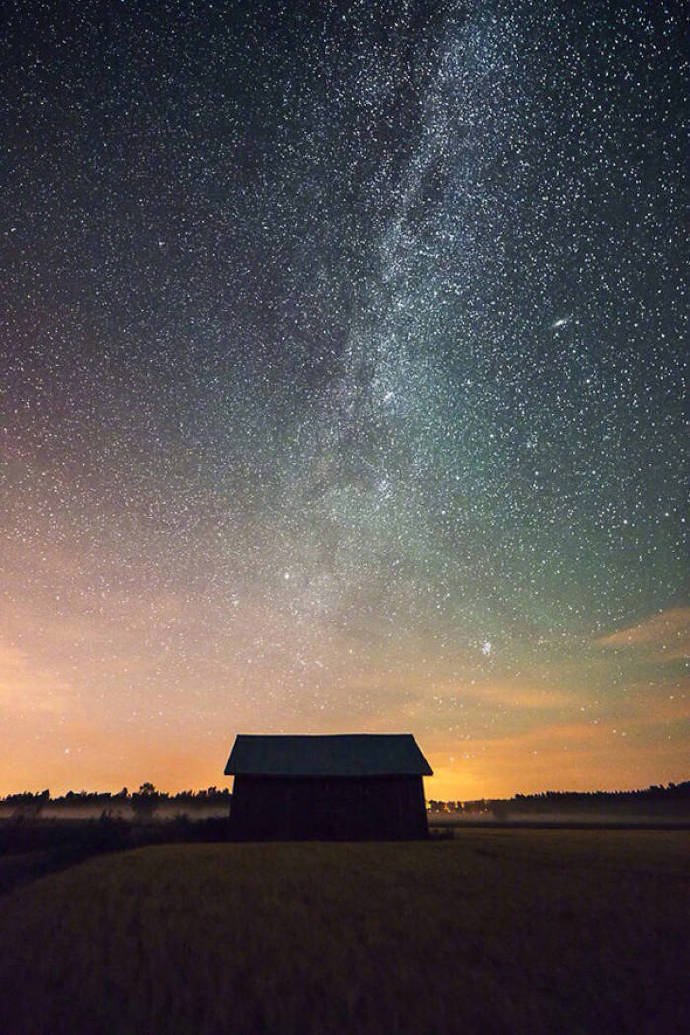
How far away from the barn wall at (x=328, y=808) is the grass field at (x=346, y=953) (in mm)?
11393

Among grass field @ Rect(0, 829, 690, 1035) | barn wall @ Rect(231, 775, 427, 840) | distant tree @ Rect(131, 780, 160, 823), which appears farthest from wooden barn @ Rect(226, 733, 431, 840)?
distant tree @ Rect(131, 780, 160, 823)

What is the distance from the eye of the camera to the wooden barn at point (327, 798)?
27219 mm

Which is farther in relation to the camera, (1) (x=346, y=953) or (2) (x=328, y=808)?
(2) (x=328, y=808)

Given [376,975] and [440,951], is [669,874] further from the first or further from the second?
[376,975]

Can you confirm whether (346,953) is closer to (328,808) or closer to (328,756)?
(328,808)

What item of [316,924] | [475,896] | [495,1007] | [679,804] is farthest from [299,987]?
[679,804]

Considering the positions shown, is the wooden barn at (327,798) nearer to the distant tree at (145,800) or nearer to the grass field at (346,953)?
the grass field at (346,953)

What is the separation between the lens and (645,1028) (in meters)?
6.36

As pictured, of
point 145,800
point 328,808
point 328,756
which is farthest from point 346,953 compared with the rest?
point 145,800

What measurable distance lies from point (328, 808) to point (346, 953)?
66.0 feet

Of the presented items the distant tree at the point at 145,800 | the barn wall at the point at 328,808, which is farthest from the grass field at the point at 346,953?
the distant tree at the point at 145,800

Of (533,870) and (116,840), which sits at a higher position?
(116,840)

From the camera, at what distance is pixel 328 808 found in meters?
27.7

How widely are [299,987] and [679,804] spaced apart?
3635 inches
